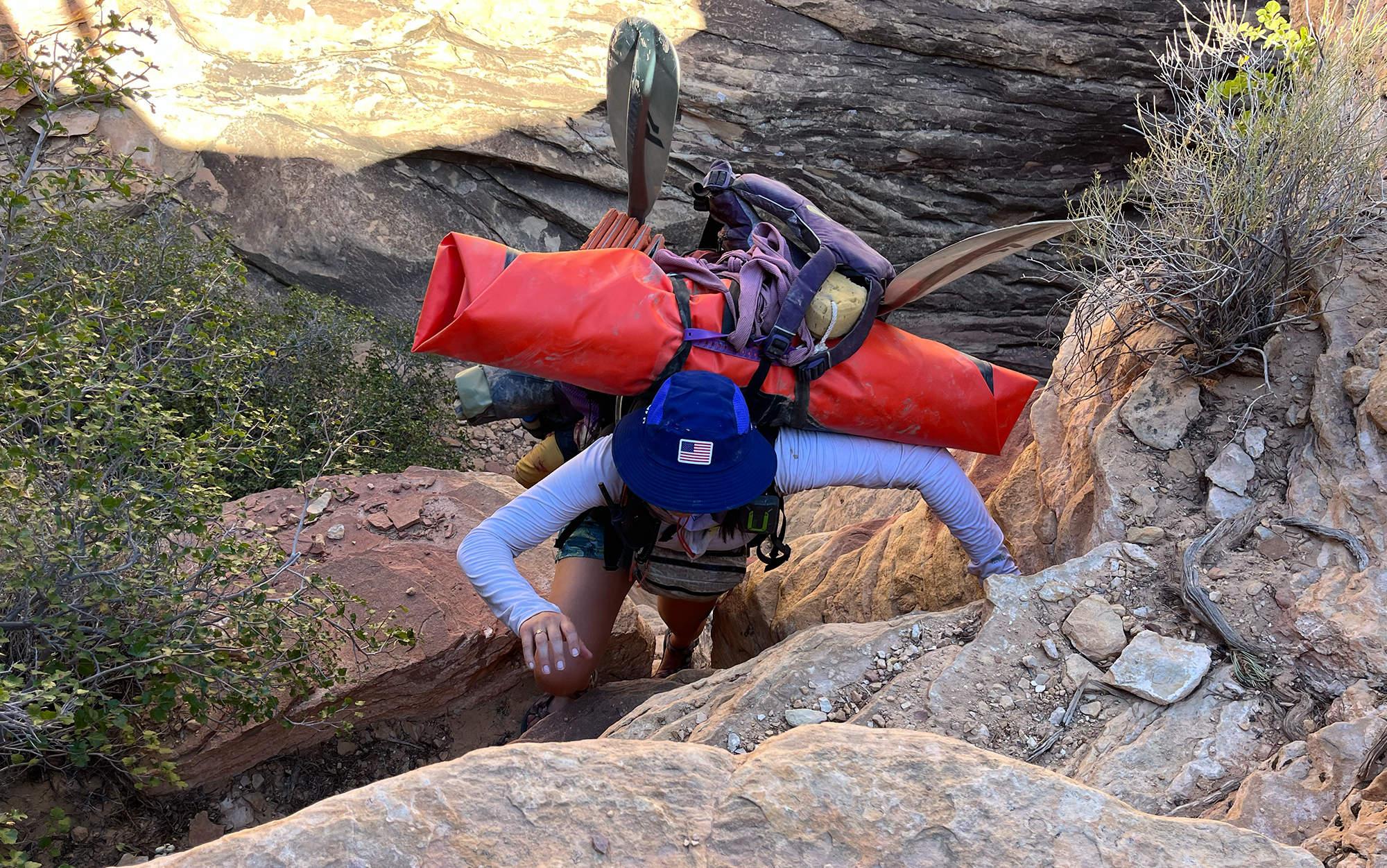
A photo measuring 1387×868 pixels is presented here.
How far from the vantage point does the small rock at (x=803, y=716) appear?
2324 millimetres

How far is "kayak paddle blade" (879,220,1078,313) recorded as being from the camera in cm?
255

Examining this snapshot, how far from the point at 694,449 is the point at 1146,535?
1.29 m

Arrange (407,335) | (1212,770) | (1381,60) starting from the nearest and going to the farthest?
(1212,770)
(1381,60)
(407,335)

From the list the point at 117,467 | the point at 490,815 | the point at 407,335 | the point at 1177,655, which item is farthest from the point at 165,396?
the point at 1177,655

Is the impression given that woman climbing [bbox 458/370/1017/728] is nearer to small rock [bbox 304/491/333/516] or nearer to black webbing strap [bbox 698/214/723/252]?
black webbing strap [bbox 698/214/723/252]

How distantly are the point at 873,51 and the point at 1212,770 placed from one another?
19.2ft

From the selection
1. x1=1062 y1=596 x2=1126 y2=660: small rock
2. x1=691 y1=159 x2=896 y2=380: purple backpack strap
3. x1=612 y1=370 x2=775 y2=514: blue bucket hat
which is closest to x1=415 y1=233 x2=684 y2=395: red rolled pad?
x1=612 y1=370 x2=775 y2=514: blue bucket hat

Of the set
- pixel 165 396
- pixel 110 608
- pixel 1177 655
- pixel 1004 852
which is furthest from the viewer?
pixel 165 396

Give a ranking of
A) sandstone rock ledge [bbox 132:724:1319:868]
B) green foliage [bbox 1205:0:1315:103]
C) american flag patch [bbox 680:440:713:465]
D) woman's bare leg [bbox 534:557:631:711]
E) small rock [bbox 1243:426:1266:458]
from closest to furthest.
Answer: sandstone rock ledge [bbox 132:724:1319:868] → american flag patch [bbox 680:440:713:465] → small rock [bbox 1243:426:1266:458] → green foliage [bbox 1205:0:1315:103] → woman's bare leg [bbox 534:557:631:711]

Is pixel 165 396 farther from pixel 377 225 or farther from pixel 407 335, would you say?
pixel 377 225

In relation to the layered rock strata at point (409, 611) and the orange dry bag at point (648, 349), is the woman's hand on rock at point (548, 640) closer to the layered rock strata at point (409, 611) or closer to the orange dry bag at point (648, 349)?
the orange dry bag at point (648, 349)

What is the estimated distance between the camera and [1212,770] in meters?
1.99

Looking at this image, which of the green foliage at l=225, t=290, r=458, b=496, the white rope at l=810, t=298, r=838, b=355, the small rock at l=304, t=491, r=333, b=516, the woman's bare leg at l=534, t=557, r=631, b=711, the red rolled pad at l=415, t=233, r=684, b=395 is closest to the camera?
the red rolled pad at l=415, t=233, r=684, b=395

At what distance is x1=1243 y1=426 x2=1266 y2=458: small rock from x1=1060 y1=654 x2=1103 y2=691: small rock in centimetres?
87
